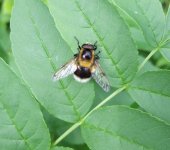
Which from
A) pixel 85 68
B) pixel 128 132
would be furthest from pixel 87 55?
pixel 128 132

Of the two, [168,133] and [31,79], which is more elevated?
[31,79]

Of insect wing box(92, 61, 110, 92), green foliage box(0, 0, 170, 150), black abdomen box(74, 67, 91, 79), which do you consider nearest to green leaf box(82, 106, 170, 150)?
green foliage box(0, 0, 170, 150)

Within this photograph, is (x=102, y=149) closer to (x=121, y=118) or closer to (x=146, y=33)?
(x=121, y=118)

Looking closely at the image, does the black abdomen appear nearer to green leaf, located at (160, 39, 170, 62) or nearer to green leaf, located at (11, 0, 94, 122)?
green leaf, located at (11, 0, 94, 122)

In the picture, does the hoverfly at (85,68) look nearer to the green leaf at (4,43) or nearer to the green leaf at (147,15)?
the green leaf at (147,15)

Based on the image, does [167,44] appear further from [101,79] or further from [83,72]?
[83,72]

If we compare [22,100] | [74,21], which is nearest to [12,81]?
[22,100]
